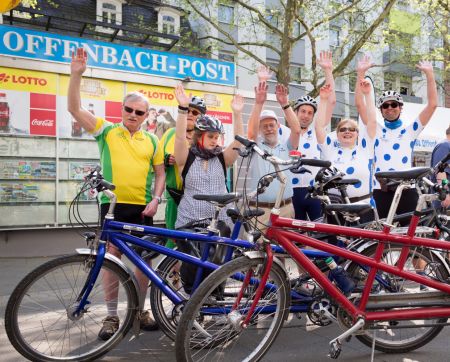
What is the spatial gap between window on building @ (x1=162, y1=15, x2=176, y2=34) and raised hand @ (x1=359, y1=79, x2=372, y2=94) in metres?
14.6

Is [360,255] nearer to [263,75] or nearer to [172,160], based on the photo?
[172,160]

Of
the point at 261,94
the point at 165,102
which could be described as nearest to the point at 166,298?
the point at 261,94

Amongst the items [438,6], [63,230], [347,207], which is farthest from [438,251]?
[438,6]

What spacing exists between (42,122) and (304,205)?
4.80 m

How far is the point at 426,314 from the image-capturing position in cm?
295

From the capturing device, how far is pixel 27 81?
7305 millimetres

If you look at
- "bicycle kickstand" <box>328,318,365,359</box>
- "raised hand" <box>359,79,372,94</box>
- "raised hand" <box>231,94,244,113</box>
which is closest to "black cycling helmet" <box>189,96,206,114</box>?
"raised hand" <box>231,94,244,113</box>

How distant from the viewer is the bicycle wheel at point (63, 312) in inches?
112

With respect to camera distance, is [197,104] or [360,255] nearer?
[360,255]

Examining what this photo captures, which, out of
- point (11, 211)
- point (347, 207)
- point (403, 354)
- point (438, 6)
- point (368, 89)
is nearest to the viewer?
point (347, 207)

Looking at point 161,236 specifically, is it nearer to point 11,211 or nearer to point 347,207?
point 347,207

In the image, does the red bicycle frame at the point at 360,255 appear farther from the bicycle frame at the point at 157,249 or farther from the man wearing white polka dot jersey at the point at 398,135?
the man wearing white polka dot jersey at the point at 398,135

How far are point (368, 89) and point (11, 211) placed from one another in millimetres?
5619

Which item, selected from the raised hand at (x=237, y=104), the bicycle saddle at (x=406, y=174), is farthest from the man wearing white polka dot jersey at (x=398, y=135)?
the bicycle saddle at (x=406, y=174)
